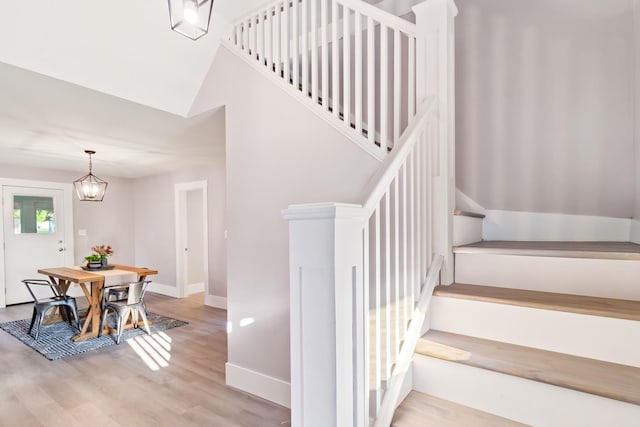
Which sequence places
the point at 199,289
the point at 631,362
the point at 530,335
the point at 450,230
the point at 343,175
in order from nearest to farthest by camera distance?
the point at 631,362 → the point at 530,335 → the point at 450,230 → the point at 343,175 → the point at 199,289

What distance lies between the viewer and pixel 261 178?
247 cm

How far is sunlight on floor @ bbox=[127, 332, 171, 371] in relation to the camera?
3107 mm

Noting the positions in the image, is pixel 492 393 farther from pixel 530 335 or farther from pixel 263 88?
pixel 263 88

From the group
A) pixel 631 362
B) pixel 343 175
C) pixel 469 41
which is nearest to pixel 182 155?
pixel 343 175

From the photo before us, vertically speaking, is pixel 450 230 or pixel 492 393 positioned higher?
pixel 450 230

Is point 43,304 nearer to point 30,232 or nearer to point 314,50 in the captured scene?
point 30,232

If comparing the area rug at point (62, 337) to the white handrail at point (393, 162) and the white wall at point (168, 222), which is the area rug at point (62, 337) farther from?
the white handrail at point (393, 162)

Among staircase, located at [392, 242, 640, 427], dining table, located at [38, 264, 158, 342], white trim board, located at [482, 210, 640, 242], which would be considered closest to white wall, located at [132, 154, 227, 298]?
dining table, located at [38, 264, 158, 342]

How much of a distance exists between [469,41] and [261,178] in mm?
2035

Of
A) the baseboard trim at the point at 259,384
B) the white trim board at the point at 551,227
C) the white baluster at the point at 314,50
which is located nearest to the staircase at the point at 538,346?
the white trim board at the point at 551,227

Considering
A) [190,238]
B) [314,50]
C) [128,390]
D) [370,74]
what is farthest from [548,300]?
[190,238]

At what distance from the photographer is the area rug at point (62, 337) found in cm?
344

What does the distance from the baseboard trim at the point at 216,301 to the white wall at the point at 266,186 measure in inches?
104

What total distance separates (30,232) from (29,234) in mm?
36
